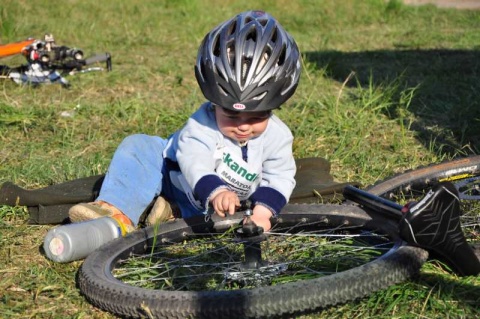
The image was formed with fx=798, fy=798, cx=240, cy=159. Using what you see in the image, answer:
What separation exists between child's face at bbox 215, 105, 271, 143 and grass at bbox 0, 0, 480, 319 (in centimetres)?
82

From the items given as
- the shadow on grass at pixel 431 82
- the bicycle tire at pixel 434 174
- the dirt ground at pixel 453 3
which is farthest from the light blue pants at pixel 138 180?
the dirt ground at pixel 453 3

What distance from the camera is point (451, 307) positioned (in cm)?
259

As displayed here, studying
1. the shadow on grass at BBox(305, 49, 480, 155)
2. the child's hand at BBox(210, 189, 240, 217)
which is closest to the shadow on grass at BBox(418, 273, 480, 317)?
the child's hand at BBox(210, 189, 240, 217)

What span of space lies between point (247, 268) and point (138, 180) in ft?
2.97

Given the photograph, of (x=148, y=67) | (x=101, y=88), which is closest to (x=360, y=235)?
(x=101, y=88)

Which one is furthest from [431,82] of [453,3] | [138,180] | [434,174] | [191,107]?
[453,3]

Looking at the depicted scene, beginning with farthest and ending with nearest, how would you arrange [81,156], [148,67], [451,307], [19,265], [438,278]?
[148,67] < [81,156] < [19,265] < [438,278] < [451,307]

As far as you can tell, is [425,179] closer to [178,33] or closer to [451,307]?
[451,307]

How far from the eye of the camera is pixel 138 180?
3.52 meters

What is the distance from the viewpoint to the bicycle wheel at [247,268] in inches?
94.7

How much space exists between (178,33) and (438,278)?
5.74 m

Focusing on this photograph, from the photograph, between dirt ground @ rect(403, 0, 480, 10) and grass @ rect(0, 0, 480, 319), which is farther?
dirt ground @ rect(403, 0, 480, 10)

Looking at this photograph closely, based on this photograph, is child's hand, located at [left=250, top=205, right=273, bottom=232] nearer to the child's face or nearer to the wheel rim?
the wheel rim

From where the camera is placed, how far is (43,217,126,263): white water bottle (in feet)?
10.0
